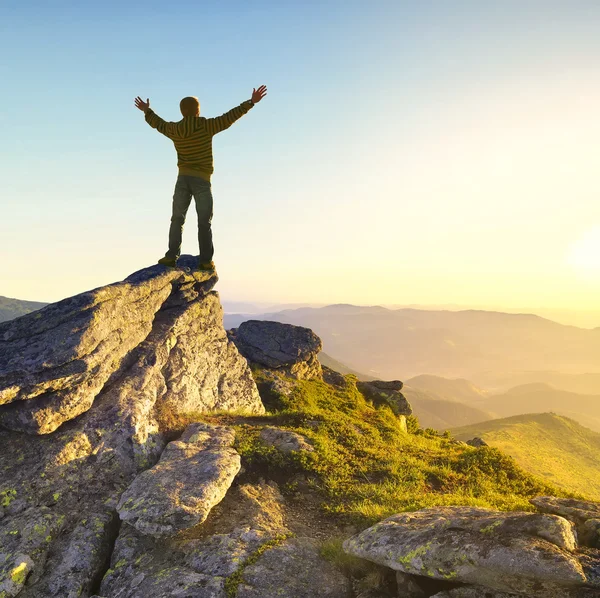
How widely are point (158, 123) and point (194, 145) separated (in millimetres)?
1804

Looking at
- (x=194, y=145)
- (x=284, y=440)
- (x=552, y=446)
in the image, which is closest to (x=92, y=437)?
(x=284, y=440)

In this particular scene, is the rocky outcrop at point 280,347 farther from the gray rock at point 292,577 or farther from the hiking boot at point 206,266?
the gray rock at point 292,577

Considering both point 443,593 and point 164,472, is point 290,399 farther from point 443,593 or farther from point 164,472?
point 443,593

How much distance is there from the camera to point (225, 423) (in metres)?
15.4

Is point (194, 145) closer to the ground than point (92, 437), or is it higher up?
higher up

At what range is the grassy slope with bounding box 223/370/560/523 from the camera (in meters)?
11.0

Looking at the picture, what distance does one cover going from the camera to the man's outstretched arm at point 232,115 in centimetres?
1368

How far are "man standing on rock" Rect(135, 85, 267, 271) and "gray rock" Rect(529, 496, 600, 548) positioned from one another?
563 inches

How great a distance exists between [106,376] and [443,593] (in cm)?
1137

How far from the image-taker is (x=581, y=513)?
7.76 m

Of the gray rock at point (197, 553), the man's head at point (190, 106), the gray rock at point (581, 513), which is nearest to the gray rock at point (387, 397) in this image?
the gray rock at point (581, 513)

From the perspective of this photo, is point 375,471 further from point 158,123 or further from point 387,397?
point 387,397

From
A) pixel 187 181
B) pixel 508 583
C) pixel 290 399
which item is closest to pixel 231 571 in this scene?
pixel 508 583

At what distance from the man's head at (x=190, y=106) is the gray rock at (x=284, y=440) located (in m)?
12.3
